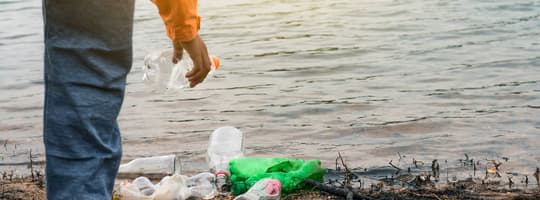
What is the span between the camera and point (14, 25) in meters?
13.9

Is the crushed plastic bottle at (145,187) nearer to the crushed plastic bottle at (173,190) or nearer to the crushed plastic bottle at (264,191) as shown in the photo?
the crushed plastic bottle at (173,190)

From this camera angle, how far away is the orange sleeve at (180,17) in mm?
2400

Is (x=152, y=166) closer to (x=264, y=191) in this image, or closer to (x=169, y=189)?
(x=169, y=189)

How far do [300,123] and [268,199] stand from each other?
2.27m

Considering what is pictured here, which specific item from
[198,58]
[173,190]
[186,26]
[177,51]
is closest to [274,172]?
[173,190]

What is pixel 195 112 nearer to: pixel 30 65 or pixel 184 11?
pixel 30 65

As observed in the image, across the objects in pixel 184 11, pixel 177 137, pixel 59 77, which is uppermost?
pixel 184 11

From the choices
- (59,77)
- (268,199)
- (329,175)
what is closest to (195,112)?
(329,175)

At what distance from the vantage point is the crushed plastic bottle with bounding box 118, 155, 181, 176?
519cm

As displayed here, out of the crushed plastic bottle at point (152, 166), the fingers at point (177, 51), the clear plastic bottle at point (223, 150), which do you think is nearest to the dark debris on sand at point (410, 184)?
the clear plastic bottle at point (223, 150)

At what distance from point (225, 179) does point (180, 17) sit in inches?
96.9

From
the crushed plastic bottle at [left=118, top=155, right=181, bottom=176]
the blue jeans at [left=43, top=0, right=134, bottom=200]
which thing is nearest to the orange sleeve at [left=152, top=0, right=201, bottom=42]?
the blue jeans at [left=43, top=0, right=134, bottom=200]

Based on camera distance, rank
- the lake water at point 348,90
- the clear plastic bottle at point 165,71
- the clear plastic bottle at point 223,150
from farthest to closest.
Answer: the lake water at point 348,90 → the clear plastic bottle at point 223,150 → the clear plastic bottle at point 165,71

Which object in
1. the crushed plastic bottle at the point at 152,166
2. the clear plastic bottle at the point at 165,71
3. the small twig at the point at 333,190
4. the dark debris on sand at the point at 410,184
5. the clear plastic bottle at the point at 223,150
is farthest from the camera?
the crushed plastic bottle at the point at 152,166
